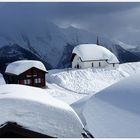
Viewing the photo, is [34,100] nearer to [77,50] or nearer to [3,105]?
[3,105]

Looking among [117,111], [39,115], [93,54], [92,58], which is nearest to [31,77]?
[92,58]

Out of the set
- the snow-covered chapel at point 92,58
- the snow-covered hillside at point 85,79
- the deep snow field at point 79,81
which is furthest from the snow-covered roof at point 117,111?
the snow-covered chapel at point 92,58

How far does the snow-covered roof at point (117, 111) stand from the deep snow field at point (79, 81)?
1902 centimetres

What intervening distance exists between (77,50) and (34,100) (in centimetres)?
3132

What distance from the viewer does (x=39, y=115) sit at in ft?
34.0

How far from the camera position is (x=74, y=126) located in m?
10.9

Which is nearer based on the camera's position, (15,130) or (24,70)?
(15,130)

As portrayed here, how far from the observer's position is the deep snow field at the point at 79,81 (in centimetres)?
3121

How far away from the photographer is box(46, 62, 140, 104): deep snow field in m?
31.2

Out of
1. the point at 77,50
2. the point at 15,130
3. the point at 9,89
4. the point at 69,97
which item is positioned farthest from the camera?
the point at 77,50

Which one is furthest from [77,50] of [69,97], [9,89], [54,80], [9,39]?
[9,39]

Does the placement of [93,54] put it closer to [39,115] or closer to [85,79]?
[85,79]

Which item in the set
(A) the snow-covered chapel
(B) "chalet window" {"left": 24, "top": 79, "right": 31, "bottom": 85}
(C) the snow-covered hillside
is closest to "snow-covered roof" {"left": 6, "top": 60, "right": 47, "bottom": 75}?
(B) "chalet window" {"left": 24, "top": 79, "right": 31, "bottom": 85}

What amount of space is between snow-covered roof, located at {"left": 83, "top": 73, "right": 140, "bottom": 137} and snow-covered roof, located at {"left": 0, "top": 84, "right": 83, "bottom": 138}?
1.12 meters
